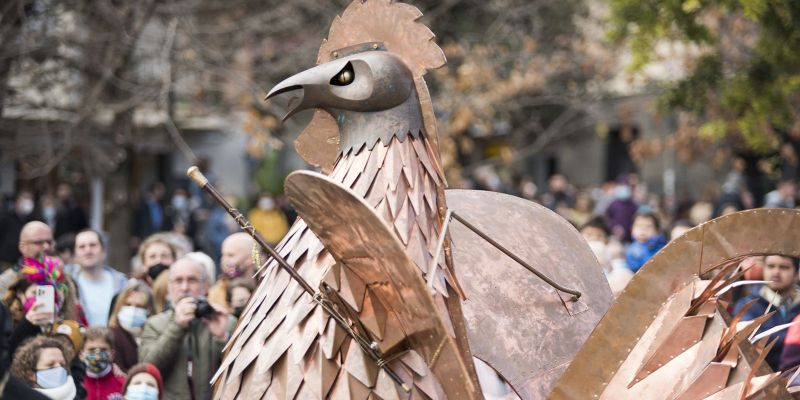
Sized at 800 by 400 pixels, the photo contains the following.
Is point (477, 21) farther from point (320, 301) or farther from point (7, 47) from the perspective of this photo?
point (320, 301)

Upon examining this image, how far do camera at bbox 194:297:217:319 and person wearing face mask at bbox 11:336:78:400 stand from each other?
825 millimetres

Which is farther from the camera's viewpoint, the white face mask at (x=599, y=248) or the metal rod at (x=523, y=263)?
the white face mask at (x=599, y=248)

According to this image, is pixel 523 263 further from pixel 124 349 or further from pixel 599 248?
pixel 599 248

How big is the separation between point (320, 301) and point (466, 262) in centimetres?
121

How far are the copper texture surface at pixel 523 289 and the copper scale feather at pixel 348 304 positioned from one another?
80 cm

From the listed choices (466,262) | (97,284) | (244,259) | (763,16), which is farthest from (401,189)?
(763,16)

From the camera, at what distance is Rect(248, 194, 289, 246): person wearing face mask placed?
16312 mm

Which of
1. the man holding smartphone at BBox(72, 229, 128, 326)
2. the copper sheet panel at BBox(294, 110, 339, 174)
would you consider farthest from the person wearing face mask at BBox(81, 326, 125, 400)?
the copper sheet panel at BBox(294, 110, 339, 174)

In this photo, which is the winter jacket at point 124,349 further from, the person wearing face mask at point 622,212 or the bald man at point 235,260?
the person wearing face mask at point 622,212

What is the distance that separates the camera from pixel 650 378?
14.9 ft

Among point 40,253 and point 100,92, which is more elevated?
point 100,92

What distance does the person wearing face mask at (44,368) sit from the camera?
5.87 metres

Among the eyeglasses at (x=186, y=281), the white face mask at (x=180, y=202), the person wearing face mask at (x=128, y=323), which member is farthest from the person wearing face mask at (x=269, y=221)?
the eyeglasses at (x=186, y=281)

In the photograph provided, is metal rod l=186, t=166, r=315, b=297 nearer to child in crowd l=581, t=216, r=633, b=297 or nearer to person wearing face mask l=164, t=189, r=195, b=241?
child in crowd l=581, t=216, r=633, b=297
